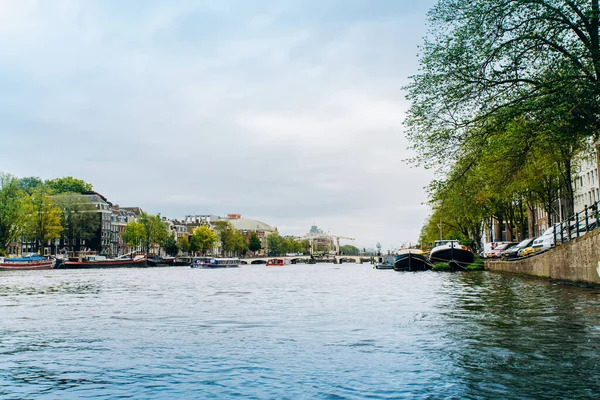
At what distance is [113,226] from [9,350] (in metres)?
163

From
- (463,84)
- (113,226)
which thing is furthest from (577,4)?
(113,226)

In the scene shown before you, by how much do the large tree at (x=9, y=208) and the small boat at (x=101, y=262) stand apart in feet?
53.7

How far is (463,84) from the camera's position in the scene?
2728 cm

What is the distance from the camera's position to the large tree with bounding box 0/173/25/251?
9875cm

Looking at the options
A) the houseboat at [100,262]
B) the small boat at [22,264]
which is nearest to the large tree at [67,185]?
the houseboat at [100,262]

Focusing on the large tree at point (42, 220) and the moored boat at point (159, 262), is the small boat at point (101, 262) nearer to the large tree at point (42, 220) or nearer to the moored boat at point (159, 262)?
the moored boat at point (159, 262)

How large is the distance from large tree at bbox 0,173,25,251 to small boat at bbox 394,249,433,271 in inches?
2286

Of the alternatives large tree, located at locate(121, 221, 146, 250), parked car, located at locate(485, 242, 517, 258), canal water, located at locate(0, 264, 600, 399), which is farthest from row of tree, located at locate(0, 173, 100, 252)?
canal water, located at locate(0, 264, 600, 399)

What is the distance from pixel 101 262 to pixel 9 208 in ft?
93.3

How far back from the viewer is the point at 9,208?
98.5 m

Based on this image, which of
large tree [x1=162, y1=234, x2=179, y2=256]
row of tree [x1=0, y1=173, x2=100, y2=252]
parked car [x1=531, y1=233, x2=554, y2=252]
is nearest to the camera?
parked car [x1=531, y1=233, x2=554, y2=252]

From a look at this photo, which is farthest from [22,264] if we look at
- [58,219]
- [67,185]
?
[67,185]

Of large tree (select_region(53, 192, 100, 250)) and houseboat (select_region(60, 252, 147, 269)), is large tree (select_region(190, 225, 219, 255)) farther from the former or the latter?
large tree (select_region(53, 192, 100, 250))

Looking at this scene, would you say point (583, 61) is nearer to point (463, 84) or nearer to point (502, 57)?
point (502, 57)
